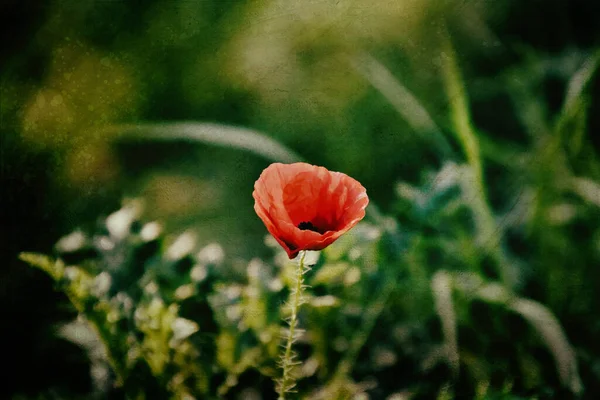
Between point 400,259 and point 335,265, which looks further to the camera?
point 400,259

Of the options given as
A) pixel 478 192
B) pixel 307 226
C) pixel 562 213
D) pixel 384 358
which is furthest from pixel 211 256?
pixel 562 213

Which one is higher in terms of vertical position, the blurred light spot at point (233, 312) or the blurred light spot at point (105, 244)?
the blurred light spot at point (105, 244)

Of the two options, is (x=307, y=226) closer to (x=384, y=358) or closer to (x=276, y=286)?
(x=276, y=286)

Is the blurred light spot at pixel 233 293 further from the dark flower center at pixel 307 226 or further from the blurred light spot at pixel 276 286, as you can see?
the dark flower center at pixel 307 226

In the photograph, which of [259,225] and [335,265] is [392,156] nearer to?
[259,225]

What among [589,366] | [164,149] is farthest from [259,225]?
[589,366]

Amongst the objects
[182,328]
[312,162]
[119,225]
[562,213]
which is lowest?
[562,213]

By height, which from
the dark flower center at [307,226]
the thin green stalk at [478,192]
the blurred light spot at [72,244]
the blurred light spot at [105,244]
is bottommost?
the thin green stalk at [478,192]

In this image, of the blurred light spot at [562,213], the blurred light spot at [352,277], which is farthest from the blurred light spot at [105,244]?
the blurred light spot at [562,213]

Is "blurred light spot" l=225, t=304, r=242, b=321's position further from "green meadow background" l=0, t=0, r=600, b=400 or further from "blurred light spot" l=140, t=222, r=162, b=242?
"blurred light spot" l=140, t=222, r=162, b=242
